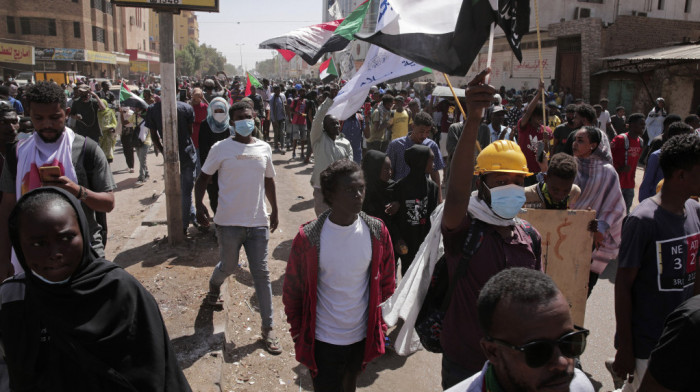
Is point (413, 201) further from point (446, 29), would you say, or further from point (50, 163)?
point (50, 163)

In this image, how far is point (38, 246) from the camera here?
6.21 feet

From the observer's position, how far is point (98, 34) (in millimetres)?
56094

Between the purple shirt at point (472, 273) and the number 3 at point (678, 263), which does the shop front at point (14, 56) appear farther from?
the number 3 at point (678, 263)

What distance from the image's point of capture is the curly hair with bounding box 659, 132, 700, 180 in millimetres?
2744

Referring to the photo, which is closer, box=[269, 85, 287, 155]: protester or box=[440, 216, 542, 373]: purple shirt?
box=[440, 216, 542, 373]: purple shirt

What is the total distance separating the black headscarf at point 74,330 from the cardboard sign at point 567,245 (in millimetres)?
2544

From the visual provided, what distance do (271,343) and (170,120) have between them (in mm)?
3084

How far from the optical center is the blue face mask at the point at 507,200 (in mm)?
2457

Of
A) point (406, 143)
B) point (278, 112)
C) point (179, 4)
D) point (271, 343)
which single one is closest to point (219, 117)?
point (179, 4)

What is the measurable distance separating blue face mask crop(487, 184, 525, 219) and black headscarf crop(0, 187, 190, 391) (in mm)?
1640

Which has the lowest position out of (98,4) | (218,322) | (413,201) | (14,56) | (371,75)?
(218,322)

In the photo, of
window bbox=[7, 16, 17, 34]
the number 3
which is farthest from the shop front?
the number 3

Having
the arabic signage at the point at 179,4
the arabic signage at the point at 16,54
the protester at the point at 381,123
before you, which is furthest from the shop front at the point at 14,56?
the arabic signage at the point at 179,4

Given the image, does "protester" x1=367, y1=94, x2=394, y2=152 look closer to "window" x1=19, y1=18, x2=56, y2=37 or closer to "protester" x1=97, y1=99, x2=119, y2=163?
"protester" x1=97, y1=99, x2=119, y2=163
